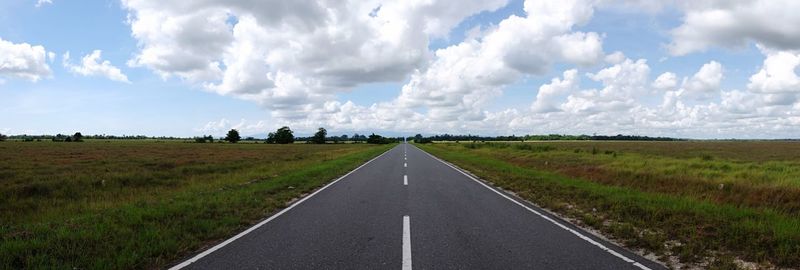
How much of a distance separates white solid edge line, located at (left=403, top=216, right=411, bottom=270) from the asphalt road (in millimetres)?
15

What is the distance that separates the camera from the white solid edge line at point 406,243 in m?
5.60

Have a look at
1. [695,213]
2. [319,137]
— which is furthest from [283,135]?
[695,213]

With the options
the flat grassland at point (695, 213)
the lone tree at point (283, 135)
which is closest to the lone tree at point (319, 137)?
the lone tree at point (283, 135)

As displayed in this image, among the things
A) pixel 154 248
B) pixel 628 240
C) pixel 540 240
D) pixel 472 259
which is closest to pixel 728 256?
pixel 628 240

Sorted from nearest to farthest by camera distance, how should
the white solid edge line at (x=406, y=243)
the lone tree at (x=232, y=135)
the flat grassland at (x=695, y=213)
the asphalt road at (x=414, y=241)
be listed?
the white solid edge line at (x=406, y=243), the asphalt road at (x=414, y=241), the flat grassland at (x=695, y=213), the lone tree at (x=232, y=135)

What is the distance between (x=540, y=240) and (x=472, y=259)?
1.81 m

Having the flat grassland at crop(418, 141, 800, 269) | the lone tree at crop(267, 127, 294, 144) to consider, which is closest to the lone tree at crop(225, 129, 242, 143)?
the lone tree at crop(267, 127, 294, 144)

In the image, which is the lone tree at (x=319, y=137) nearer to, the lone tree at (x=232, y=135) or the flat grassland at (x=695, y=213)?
the lone tree at (x=232, y=135)

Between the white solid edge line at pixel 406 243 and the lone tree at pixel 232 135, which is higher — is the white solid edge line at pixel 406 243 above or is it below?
below

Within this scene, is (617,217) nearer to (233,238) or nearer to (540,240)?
(540,240)

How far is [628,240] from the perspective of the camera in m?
7.27

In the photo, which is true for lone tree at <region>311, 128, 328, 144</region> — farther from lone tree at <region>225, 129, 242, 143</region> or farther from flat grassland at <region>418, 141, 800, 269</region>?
flat grassland at <region>418, 141, 800, 269</region>

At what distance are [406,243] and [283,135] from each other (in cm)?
15343

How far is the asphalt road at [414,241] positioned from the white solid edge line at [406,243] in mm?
15
